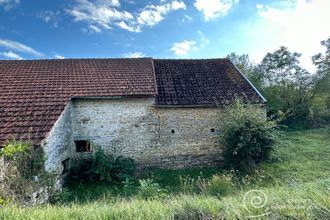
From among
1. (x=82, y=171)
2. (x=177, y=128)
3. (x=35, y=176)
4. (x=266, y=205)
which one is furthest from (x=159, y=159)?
(x=266, y=205)

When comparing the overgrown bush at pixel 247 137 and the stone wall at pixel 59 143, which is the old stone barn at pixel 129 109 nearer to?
the stone wall at pixel 59 143

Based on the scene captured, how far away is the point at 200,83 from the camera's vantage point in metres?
Answer: 14.3

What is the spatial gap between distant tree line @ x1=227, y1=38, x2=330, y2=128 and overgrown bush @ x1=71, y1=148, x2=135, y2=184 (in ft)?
47.1

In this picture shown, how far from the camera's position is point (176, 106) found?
1248 centimetres

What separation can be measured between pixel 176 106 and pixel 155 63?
181 inches

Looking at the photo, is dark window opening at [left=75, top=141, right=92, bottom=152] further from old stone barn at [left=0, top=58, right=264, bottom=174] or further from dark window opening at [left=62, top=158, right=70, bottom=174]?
dark window opening at [left=62, top=158, right=70, bottom=174]

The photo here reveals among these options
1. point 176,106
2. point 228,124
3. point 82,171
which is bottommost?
point 82,171

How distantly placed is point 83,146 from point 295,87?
1928cm

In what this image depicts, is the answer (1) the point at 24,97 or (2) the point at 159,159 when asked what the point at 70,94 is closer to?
(1) the point at 24,97

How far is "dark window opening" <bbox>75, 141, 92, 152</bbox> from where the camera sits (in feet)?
39.9

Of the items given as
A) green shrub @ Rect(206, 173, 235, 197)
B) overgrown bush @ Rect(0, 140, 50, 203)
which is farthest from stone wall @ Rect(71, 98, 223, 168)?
green shrub @ Rect(206, 173, 235, 197)

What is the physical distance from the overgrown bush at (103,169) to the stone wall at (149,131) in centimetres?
66

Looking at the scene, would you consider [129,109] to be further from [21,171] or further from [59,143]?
[21,171]

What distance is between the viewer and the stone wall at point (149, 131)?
12.1m
